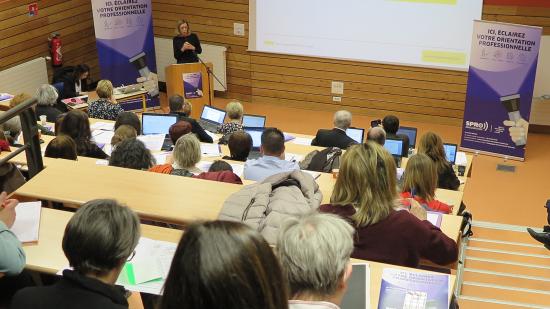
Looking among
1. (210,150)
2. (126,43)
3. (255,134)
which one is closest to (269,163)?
(210,150)

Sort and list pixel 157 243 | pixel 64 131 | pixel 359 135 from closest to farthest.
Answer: pixel 157 243 < pixel 64 131 < pixel 359 135

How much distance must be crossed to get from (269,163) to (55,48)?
637 cm

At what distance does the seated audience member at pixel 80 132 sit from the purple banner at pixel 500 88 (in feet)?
16.8

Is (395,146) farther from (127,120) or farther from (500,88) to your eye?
(127,120)

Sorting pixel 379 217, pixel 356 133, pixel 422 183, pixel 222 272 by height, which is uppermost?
pixel 222 272

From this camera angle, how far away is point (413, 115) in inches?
410

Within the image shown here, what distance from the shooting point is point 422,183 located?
185 inches

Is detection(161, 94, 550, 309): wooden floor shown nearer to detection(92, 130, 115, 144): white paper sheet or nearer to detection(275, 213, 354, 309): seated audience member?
detection(92, 130, 115, 144): white paper sheet

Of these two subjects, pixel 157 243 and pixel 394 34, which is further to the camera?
pixel 394 34

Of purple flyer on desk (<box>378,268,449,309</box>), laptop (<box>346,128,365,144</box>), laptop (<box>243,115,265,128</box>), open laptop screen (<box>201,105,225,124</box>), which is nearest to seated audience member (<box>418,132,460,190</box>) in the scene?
laptop (<box>346,128,365,144</box>)

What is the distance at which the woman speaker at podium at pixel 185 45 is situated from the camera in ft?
34.0

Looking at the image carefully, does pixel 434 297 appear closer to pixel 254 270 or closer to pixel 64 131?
pixel 254 270

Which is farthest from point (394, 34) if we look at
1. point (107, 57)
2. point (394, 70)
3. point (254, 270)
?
point (254, 270)

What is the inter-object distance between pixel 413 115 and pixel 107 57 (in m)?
4.85
